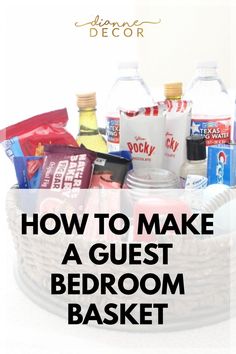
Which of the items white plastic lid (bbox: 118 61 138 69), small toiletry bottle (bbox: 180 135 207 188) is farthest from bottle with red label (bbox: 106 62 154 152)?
small toiletry bottle (bbox: 180 135 207 188)

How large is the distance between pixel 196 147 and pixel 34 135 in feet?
0.92

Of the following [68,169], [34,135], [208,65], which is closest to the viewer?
[68,169]

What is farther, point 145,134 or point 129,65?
point 129,65

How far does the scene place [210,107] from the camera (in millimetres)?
968

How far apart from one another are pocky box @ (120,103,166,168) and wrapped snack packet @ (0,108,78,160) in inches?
4.1

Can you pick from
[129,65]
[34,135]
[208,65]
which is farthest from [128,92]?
[34,135]

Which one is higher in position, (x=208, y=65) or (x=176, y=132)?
(x=208, y=65)

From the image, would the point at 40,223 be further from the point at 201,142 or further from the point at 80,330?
the point at 201,142

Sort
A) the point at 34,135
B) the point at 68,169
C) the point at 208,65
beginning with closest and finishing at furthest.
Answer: the point at 68,169 < the point at 34,135 < the point at 208,65

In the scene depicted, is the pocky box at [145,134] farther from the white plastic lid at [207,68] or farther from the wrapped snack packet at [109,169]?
the white plastic lid at [207,68]

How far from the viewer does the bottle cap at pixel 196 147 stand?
2.57 feet

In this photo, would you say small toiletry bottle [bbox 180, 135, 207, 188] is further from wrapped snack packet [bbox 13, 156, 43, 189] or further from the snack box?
wrapped snack packet [bbox 13, 156, 43, 189]

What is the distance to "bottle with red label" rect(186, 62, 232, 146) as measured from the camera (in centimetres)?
88

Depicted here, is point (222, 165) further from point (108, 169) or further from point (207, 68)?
point (207, 68)
